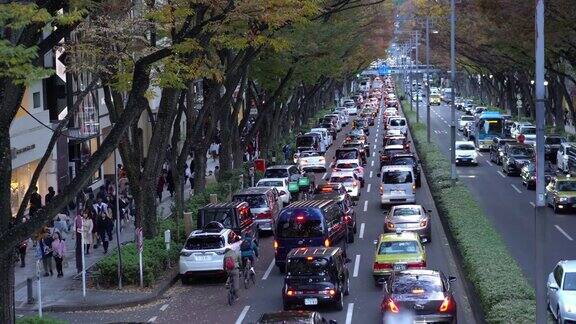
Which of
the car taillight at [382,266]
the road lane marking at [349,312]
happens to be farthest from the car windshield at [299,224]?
the road lane marking at [349,312]

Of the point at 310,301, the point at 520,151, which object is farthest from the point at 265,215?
the point at 520,151

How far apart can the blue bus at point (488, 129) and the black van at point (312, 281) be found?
48.8 metres

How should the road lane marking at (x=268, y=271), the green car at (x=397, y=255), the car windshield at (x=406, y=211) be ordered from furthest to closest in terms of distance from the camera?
the car windshield at (x=406, y=211) < the road lane marking at (x=268, y=271) < the green car at (x=397, y=255)

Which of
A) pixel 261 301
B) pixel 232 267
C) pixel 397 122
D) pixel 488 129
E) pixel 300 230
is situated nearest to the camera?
pixel 232 267

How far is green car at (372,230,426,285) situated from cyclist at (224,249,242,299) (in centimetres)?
353

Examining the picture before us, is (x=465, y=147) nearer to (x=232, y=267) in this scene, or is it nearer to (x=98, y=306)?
(x=232, y=267)

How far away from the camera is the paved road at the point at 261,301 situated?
2311 centimetres

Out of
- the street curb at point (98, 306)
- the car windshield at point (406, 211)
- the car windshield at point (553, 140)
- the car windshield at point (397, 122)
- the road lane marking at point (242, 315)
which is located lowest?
the road lane marking at point (242, 315)

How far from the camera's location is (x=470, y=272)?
77.0ft

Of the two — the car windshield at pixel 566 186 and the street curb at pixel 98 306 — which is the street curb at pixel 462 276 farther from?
the street curb at pixel 98 306

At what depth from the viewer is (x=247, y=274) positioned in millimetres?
26891

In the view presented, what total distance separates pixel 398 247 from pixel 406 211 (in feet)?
22.3

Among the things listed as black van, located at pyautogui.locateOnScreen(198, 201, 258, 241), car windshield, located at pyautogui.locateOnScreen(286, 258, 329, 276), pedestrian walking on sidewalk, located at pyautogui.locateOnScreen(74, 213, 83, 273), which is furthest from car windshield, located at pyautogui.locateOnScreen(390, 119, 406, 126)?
car windshield, located at pyautogui.locateOnScreen(286, 258, 329, 276)

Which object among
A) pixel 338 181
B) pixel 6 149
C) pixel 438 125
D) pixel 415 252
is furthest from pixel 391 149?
pixel 438 125
